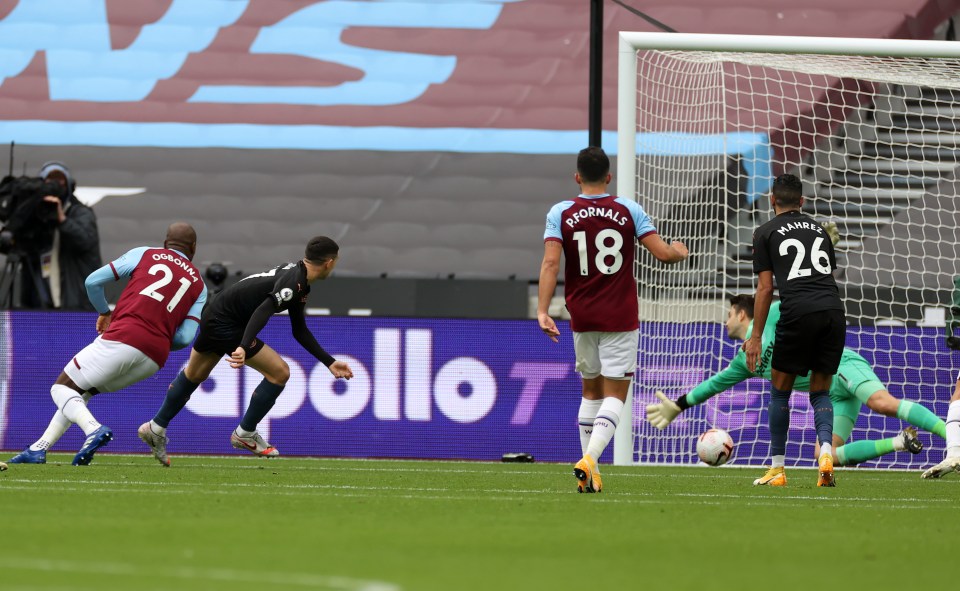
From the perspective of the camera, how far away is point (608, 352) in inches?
271

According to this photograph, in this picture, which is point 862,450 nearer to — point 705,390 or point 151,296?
point 705,390

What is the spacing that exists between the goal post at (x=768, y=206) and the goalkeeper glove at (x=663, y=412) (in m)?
0.61

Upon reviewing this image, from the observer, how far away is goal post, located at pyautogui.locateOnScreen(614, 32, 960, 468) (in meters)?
10.6

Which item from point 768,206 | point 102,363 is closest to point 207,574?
point 102,363

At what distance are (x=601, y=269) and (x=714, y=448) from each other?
9.31ft

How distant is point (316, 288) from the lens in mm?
13789

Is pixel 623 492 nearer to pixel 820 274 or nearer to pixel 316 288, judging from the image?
pixel 820 274

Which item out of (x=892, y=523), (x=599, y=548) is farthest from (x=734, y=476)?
(x=599, y=548)

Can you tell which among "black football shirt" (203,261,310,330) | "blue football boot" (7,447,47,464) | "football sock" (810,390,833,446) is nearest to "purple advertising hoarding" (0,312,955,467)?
"black football shirt" (203,261,310,330)

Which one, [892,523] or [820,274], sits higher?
[820,274]

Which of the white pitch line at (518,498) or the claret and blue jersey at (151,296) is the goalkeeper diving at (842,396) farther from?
the claret and blue jersey at (151,296)

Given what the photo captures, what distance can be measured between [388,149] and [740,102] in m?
4.47

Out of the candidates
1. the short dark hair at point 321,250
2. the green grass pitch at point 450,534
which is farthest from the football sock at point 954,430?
the short dark hair at point 321,250

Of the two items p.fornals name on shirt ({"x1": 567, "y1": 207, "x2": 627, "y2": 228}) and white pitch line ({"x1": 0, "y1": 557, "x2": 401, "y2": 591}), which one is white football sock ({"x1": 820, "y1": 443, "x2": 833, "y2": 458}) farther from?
white pitch line ({"x1": 0, "y1": 557, "x2": 401, "y2": 591})
